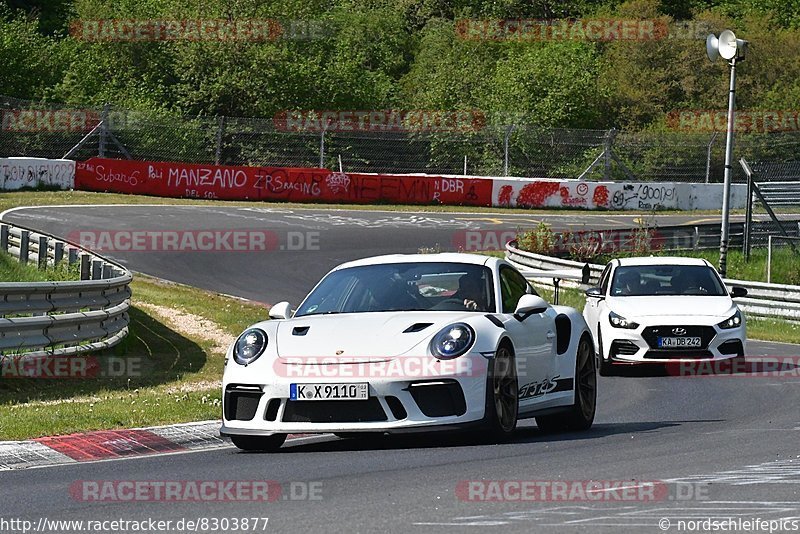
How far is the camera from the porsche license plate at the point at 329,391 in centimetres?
891

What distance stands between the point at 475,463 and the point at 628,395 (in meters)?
6.61

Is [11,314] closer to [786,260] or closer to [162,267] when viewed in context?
[162,267]

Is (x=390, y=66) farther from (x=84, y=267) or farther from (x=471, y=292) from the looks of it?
(x=471, y=292)

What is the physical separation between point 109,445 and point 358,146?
35.0 metres

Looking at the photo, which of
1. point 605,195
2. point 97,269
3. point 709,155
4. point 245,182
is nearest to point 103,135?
point 245,182

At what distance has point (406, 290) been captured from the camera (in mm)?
10219

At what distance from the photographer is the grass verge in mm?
11055

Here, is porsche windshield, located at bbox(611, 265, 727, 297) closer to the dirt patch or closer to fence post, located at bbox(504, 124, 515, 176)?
the dirt patch

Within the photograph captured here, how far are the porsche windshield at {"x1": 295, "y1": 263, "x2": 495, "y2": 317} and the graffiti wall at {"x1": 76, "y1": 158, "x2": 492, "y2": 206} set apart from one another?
31946 mm

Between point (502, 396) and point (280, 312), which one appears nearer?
point (502, 396)

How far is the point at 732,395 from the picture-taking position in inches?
559

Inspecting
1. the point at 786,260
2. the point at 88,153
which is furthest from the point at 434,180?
the point at 786,260

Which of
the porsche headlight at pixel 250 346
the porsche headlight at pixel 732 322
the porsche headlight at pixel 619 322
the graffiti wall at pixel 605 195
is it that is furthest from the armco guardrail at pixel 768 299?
the graffiti wall at pixel 605 195

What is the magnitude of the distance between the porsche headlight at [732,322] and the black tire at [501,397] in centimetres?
748
